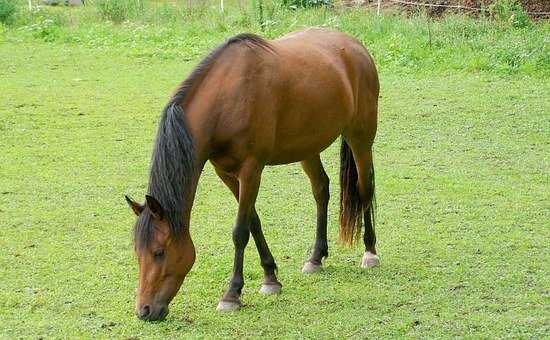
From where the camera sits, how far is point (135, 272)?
573cm

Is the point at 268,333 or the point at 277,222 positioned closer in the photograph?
the point at 268,333

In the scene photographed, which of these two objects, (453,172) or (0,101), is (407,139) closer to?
(453,172)

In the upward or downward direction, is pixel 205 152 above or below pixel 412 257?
above

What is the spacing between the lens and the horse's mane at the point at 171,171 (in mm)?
4652

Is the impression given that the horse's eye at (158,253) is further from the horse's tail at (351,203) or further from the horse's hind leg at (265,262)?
the horse's tail at (351,203)

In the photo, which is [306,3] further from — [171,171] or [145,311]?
[145,311]

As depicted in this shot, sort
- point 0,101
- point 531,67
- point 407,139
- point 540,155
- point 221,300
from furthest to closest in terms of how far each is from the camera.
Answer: point 531,67
point 0,101
point 407,139
point 540,155
point 221,300

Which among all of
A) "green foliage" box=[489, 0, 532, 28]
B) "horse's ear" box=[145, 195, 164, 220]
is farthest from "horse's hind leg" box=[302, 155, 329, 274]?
"green foliage" box=[489, 0, 532, 28]

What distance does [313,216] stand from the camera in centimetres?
691

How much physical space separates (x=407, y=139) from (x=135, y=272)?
4214 mm

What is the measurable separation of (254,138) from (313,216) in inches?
78.1

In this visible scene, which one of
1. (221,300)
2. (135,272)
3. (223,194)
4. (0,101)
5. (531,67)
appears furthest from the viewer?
(531,67)

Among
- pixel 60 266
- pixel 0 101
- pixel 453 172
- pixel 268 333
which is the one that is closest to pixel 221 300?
pixel 268 333

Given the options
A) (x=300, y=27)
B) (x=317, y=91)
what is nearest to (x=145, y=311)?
(x=317, y=91)
